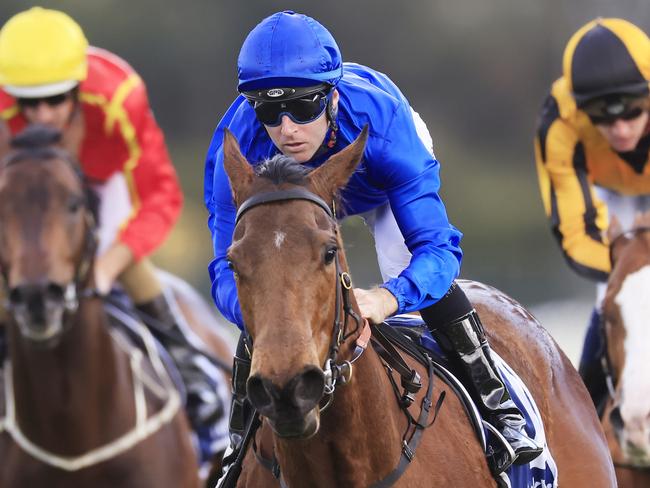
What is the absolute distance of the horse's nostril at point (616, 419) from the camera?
6.28 meters

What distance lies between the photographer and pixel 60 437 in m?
5.93

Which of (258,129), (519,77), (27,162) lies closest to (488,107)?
(519,77)

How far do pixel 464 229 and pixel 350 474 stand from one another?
897 centimetres

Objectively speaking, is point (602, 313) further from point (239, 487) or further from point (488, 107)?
point (488, 107)

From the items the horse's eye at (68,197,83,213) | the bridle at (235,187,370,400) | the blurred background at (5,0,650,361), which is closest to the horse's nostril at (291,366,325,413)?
the bridle at (235,187,370,400)

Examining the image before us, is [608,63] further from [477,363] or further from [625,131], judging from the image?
[477,363]

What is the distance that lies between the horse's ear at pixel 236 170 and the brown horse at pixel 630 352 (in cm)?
295

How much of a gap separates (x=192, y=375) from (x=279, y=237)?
346 cm

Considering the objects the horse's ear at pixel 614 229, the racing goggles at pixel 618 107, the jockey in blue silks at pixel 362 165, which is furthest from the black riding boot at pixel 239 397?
the racing goggles at pixel 618 107

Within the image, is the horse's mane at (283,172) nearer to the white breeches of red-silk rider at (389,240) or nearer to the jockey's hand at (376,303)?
the jockey's hand at (376,303)

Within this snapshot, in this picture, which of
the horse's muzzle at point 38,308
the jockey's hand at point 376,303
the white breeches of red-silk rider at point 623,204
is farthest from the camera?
the white breeches of red-silk rider at point 623,204

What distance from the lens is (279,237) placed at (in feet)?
11.5

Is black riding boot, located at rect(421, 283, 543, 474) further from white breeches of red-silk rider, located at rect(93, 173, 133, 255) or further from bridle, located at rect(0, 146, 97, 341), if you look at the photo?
white breeches of red-silk rider, located at rect(93, 173, 133, 255)

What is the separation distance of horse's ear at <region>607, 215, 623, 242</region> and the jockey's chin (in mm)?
3464
